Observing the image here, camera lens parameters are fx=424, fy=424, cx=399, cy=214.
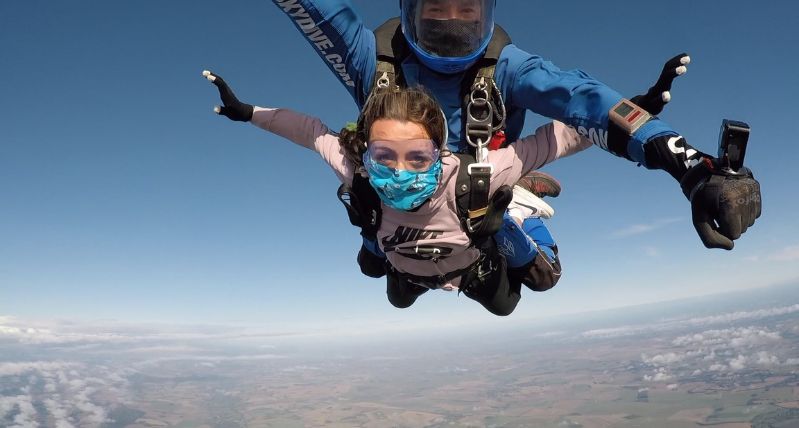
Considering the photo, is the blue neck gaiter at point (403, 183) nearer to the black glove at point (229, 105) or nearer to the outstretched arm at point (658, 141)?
the outstretched arm at point (658, 141)

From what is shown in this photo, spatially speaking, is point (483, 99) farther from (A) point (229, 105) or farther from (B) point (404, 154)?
(A) point (229, 105)

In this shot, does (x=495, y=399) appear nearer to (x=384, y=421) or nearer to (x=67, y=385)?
(x=384, y=421)

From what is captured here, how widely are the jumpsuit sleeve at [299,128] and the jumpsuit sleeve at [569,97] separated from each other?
3.73ft

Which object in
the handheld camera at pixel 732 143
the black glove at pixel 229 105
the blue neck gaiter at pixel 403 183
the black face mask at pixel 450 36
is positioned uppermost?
the black face mask at pixel 450 36

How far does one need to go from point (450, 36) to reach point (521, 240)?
148cm

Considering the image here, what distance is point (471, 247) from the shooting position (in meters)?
2.63

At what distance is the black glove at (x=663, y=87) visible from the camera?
75.5 inches

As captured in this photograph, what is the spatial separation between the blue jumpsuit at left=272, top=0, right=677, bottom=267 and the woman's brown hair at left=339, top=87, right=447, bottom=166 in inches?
15.5

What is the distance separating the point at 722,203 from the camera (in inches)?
53.7

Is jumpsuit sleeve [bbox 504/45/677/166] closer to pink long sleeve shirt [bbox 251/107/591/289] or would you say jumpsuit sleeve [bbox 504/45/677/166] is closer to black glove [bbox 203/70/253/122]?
pink long sleeve shirt [bbox 251/107/591/289]

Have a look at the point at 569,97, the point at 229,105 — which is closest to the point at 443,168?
the point at 569,97

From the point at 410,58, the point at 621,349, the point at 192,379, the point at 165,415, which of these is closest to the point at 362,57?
the point at 410,58

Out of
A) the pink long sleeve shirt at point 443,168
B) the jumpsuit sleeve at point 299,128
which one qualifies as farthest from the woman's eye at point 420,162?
the jumpsuit sleeve at point 299,128

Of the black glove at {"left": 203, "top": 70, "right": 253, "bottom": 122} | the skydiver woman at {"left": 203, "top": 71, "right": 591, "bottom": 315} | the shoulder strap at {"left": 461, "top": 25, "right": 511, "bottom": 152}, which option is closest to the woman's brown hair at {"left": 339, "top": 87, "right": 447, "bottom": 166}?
the skydiver woman at {"left": 203, "top": 71, "right": 591, "bottom": 315}
